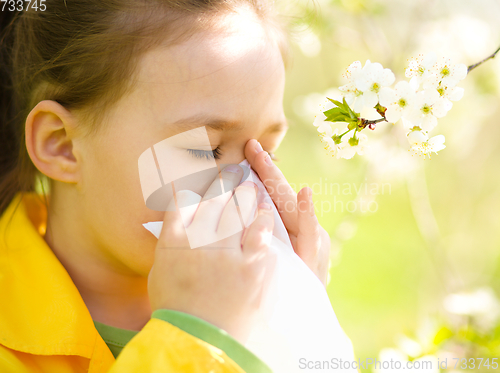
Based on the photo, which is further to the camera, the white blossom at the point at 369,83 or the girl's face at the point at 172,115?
the girl's face at the point at 172,115

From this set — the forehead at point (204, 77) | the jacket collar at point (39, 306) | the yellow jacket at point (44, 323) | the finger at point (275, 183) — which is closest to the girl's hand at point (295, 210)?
the finger at point (275, 183)

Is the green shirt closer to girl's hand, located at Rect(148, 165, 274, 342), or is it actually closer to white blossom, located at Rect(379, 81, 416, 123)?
girl's hand, located at Rect(148, 165, 274, 342)

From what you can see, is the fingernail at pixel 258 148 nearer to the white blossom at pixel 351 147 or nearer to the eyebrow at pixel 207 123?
the eyebrow at pixel 207 123

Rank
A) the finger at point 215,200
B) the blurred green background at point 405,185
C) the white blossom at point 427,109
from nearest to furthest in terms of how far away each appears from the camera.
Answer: the white blossom at point 427,109 → the finger at point 215,200 → the blurred green background at point 405,185

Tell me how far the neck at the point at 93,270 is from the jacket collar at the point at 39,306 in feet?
0.21

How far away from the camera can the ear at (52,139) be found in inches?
34.7

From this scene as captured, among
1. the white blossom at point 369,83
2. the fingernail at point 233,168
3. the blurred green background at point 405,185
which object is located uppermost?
the blurred green background at point 405,185

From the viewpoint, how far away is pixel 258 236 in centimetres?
72

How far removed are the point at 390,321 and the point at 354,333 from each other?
0.21 meters

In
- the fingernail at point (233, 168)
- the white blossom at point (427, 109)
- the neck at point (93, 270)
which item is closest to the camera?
→ the white blossom at point (427, 109)

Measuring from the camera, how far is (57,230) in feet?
3.28

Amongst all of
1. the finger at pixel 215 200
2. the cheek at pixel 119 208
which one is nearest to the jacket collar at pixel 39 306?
the cheek at pixel 119 208

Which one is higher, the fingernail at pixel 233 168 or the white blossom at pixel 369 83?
the white blossom at pixel 369 83

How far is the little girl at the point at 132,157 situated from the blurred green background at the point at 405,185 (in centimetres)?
48
